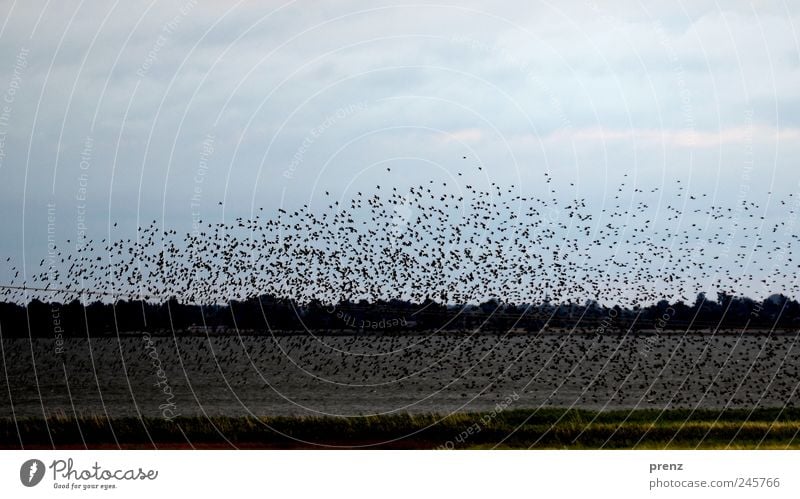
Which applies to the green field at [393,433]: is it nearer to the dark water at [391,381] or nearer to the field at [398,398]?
the field at [398,398]

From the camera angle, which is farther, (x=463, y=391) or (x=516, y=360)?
(x=516, y=360)

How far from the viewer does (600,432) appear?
26266 millimetres

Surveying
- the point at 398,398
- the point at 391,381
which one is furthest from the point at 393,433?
the point at 391,381

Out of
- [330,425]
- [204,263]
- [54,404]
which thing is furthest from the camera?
[54,404]

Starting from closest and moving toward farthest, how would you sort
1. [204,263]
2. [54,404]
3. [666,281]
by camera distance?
1. [666,281]
2. [204,263]
3. [54,404]

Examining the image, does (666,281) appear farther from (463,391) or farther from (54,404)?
(54,404)

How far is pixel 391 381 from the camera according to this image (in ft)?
200

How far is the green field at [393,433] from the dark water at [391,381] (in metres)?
10.7

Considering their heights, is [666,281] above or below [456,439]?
above

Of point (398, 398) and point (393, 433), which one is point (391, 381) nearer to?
point (398, 398)

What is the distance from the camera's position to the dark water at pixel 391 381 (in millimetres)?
48719

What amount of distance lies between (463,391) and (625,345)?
69.0 feet

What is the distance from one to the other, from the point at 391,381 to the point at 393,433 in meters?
34.7
